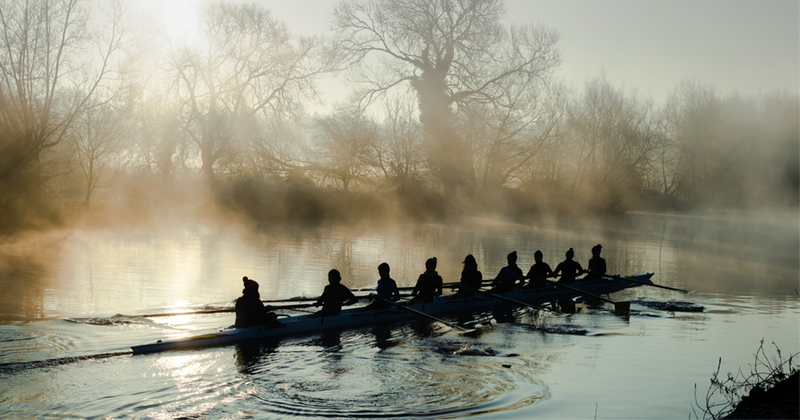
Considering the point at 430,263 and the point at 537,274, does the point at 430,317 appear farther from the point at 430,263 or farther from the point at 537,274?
the point at 537,274

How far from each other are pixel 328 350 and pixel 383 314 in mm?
2413

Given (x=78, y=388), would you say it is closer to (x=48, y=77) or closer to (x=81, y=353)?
(x=81, y=353)

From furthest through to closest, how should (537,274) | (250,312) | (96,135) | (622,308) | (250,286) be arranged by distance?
(96,135) → (537,274) → (622,308) → (250,312) → (250,286)

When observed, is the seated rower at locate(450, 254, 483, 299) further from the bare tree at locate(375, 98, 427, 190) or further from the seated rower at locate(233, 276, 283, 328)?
the bare tree at locate(375, 98, 427, 190)

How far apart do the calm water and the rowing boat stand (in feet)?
0.68

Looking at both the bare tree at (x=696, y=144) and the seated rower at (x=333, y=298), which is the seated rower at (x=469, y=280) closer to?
the seated rower at (x=333, y=298)

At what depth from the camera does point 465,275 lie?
14227 mm

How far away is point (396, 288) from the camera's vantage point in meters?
12.4

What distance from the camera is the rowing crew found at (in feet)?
33.3

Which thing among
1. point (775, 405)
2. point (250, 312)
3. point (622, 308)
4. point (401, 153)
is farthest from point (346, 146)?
point (775, 405)

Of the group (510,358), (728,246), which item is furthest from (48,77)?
(728,246)

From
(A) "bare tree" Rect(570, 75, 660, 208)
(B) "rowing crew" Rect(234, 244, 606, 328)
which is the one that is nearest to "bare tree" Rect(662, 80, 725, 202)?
(A) "bare tree" Rect(570, 75, 660, 208)

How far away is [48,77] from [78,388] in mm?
22682

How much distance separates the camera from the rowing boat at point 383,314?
31.2ft
